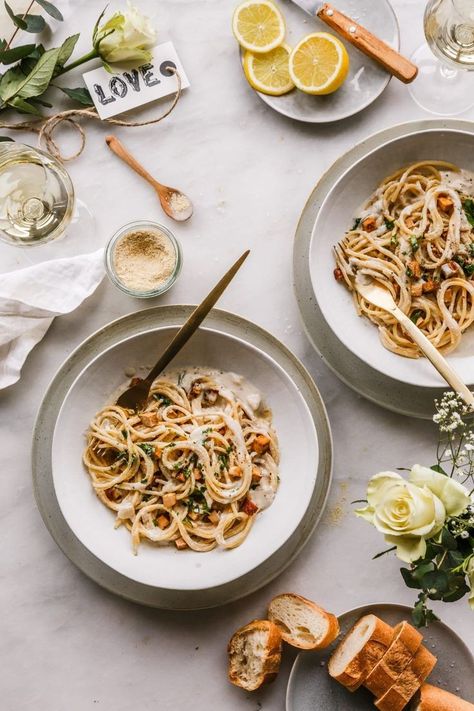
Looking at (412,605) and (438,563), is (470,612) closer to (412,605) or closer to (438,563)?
(412,605)

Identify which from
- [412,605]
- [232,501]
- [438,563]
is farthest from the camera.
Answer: [412,605]

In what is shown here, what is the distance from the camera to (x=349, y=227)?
3109 mm

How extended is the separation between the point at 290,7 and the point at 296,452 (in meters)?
1.98

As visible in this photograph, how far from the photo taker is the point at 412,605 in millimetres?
3146

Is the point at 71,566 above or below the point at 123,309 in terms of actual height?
below

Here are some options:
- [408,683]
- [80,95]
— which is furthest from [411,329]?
[80,95]

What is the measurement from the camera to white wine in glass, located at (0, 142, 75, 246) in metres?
2.91

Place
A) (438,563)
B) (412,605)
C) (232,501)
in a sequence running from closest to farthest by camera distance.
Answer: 1. (438,563)
2. (232,501)
3. (412,605)

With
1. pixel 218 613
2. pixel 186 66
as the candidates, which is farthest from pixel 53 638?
pixel 186 66

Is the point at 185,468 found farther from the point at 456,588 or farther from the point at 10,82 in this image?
the point at 10,82

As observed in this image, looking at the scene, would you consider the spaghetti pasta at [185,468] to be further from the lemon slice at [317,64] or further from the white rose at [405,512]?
the lemon slice at [317,64]

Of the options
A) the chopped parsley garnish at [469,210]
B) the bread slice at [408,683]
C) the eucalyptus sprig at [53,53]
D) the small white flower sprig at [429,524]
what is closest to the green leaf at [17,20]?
the eucalyptus sprig at [53,53]

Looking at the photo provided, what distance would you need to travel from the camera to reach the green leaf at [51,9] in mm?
3031

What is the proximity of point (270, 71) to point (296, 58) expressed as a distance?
5.4 inches
